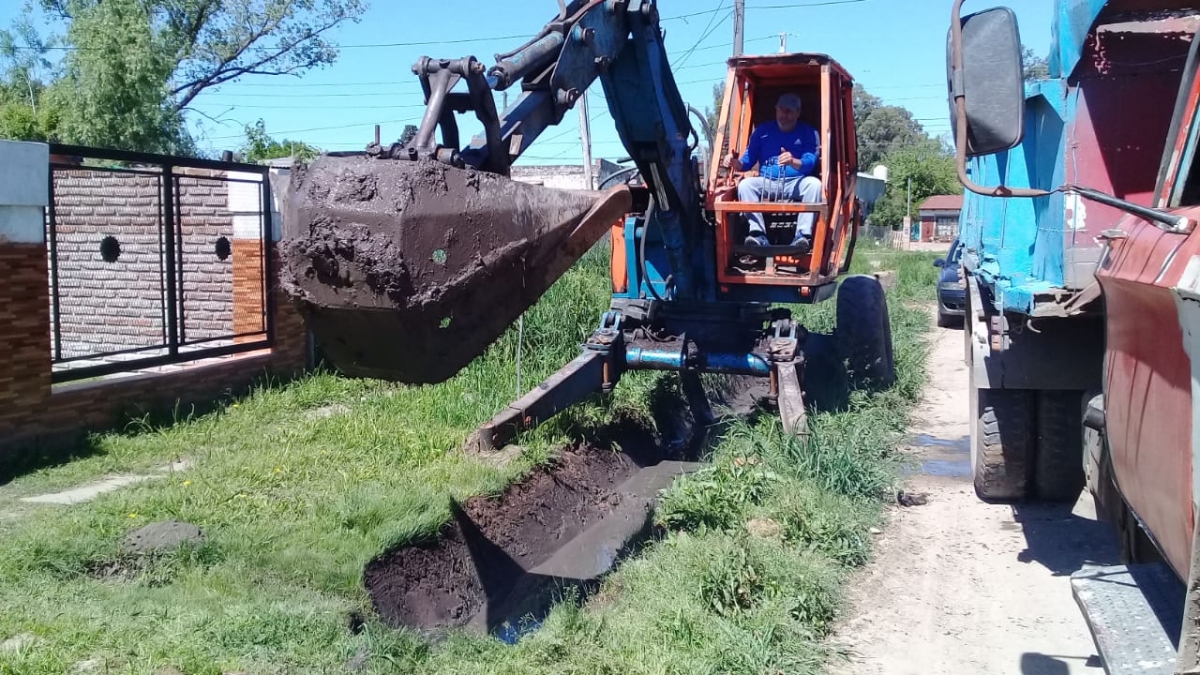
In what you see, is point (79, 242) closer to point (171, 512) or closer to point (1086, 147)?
point (171, 512)

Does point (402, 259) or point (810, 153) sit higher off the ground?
point (810, 153)

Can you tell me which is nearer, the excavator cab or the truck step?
the truck step

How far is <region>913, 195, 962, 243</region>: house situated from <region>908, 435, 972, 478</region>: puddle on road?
167 feet

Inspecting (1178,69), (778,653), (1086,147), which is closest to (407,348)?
(778,653)

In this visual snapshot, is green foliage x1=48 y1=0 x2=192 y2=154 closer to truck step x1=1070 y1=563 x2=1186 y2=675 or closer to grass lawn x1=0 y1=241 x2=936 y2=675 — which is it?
grass lawn x1=0 y1=241 x2=936 y2=675

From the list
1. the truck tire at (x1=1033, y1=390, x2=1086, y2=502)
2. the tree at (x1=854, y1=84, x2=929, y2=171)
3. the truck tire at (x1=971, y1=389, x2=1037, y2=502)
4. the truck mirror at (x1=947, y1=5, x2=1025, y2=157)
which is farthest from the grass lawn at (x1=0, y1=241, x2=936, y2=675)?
the tree at (x1=854, y1=84, x2=929, y2=171)

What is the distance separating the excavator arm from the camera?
4.02 meters

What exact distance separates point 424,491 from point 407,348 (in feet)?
9.10

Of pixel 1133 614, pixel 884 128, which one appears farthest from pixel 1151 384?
pixel 884 128

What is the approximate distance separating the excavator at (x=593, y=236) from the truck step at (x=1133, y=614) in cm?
255

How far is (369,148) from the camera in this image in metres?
4.41

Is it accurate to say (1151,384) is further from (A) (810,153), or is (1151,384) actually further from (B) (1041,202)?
(A) (810,153)

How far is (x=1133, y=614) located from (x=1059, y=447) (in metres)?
3.30

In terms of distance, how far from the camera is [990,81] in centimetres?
327
